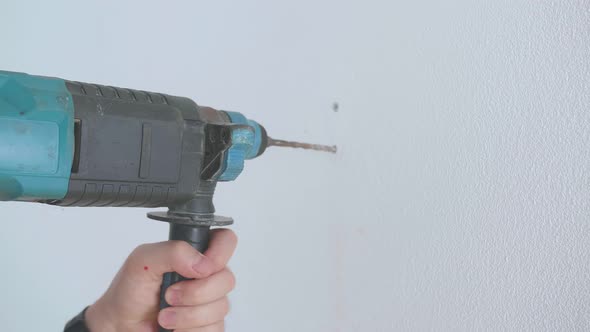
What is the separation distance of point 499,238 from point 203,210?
0.34 m

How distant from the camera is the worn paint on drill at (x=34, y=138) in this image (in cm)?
52

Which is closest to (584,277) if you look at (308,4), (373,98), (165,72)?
(373,98)

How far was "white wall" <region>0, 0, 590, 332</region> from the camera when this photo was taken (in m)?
0.60

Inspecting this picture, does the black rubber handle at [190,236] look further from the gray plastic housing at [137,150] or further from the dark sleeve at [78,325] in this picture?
the dark sleeve at [78,325]

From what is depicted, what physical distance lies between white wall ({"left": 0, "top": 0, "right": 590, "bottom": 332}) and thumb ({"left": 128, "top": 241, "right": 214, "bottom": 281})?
263 mm

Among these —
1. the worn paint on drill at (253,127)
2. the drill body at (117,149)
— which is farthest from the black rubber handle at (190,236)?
the worn paint on drill at (253,127)

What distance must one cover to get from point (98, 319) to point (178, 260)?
0.77 ft

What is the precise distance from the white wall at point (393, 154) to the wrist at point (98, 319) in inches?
10.6

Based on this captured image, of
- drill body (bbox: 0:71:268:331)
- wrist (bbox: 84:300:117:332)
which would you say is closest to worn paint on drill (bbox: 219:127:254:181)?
drill body (bbox: 0:71:268:331)

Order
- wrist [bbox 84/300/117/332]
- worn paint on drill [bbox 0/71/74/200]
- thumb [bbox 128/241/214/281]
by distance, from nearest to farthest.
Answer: worn paint on drill [bbox 0/71/74/200] < thumb [bbox 128/241/214/281] < wrist [bbox 84/300/117/332]

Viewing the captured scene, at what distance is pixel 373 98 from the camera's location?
2.61 ft

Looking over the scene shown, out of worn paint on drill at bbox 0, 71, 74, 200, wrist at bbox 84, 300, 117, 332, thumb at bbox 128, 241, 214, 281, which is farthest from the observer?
wrist at bbox 84, 300, 117, 332

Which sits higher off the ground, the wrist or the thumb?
the thumb

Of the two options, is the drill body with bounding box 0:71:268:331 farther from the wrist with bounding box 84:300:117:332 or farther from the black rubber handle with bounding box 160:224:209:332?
the wrist with bounding box 84:300:117:332
